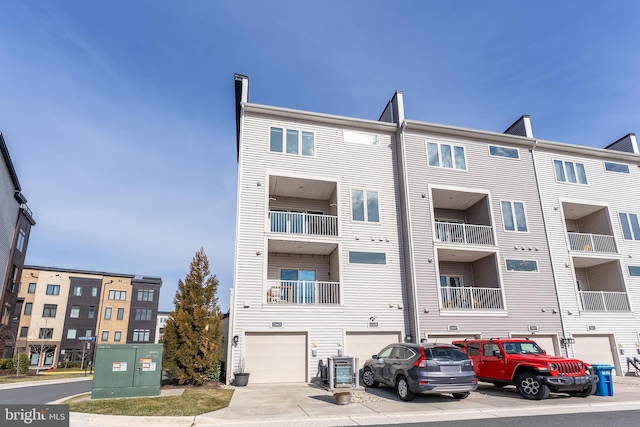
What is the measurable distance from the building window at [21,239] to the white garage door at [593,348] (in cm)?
4140

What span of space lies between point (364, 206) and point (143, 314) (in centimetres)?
4969

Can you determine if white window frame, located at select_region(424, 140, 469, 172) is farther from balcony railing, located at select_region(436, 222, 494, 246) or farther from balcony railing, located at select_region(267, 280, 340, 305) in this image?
balcony railing, located at select_region(267, 280, 340, 305)

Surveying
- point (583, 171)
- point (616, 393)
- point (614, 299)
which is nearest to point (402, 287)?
point (616, 393)

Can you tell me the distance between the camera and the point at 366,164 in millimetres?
19234

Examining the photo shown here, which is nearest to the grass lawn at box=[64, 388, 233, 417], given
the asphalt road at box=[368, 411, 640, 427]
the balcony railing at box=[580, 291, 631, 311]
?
the asphalt road at box=[368, 411, 640, 427]

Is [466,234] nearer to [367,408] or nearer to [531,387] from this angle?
[531,387]

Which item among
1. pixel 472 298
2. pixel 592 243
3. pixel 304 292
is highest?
pixel 592 243

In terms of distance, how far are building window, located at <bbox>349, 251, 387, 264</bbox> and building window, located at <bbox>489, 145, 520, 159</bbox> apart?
8764 mm

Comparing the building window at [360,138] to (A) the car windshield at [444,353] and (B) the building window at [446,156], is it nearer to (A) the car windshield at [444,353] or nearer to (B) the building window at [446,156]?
(B) the building window at [446,156]

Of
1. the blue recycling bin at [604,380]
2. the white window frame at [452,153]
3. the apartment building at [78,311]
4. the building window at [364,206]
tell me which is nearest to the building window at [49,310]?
the apartment building at [78,311]

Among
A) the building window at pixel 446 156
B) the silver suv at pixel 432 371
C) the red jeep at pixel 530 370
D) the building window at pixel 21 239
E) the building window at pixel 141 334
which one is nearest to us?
the silver suv at pixel 432 371

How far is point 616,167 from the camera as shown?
22.7 m

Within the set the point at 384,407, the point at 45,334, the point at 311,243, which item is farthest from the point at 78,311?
the point at 384,407

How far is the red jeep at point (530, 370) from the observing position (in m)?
10.9
